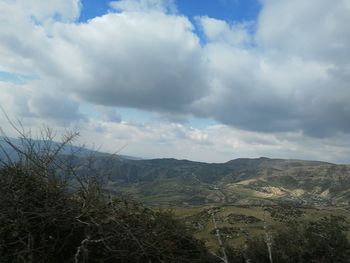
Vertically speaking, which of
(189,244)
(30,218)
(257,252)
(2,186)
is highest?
(2,186)

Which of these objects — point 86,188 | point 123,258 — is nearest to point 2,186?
point 86,188

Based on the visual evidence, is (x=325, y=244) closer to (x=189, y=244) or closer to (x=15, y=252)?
(x=189, y=244)

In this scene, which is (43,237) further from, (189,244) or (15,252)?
(189,244)

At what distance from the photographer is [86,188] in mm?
7840

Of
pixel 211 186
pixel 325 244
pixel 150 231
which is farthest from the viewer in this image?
pixel 325 244

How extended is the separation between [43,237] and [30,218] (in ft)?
1.22

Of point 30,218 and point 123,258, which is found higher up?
point 30,218

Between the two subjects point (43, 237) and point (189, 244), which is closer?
point (43, 237)

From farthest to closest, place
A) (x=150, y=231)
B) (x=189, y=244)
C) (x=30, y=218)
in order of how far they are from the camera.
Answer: (x=189, y=244) → (x=150, y=231) → (x=30, y=218)

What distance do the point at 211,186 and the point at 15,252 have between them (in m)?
3.18

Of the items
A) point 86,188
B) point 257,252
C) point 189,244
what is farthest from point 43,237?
point 257,252

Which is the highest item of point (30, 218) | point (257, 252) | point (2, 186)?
point (2, 186)

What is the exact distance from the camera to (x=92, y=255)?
6.97m

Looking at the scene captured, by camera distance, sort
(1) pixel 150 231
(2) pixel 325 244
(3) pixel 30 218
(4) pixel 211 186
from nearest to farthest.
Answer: (3) pixel 30 218 < (4) pixel 211 186 < (1) pixel 150 231 < (2) pixel 325 244
